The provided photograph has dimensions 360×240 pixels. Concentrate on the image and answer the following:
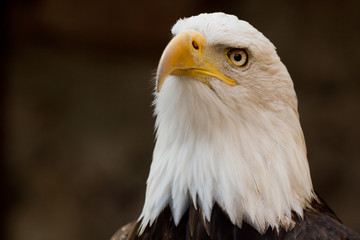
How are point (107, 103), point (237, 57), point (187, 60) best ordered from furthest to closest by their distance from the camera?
point (107, 103), point (237, 57), point (187, 60)

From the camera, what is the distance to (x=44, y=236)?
4.88 meters

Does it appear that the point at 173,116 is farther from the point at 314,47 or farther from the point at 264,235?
the point at 314,47

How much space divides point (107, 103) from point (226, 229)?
10.4ft

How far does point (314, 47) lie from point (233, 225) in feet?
10.9

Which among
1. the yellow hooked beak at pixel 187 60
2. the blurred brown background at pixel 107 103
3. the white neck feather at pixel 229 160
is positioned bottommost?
the blurred brown background at pixel 107 103

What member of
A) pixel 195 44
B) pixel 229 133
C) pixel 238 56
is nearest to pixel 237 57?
pixel 238 56

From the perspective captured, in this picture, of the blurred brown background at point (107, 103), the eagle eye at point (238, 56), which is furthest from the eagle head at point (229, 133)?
the blurred brown background at point (107, 103)

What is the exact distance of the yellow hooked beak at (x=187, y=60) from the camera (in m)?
1.80

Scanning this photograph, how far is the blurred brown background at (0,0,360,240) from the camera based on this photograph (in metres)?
4.74

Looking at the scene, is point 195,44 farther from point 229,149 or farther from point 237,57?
point 229,149

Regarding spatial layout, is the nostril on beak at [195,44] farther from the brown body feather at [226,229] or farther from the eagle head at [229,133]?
the brown body feather at [226,229]

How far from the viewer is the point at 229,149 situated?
196 cm

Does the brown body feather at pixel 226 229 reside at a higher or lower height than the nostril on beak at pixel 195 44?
lower

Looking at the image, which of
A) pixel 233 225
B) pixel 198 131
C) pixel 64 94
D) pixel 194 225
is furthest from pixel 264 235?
pixel 64 94
